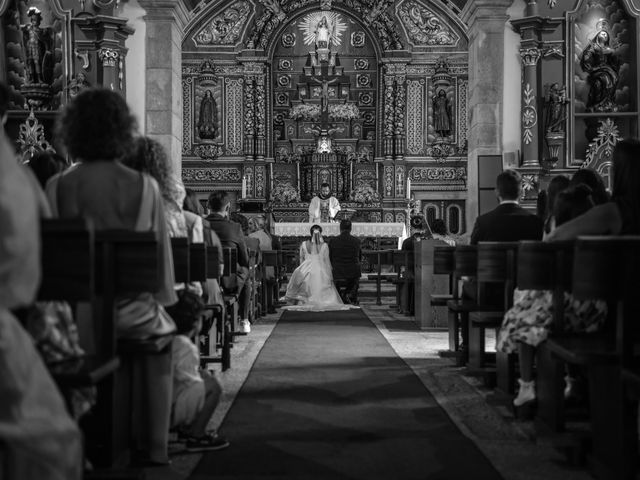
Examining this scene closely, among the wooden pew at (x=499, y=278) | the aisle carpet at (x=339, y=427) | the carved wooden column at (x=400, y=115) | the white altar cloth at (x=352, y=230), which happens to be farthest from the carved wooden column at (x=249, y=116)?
the wooden pew at (x=499, y=278)

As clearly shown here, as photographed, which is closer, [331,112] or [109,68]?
[109,68]

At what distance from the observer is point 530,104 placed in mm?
14383

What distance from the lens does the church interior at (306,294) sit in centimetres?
289

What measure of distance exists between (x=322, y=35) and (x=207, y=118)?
335 cm

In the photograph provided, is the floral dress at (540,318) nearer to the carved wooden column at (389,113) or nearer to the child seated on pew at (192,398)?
the child seated on pew at (192,398)

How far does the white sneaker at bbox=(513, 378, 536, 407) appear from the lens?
5.04m

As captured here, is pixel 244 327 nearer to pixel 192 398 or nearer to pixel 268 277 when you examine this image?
pixel 268 277

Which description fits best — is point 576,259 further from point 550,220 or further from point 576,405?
point 550,220

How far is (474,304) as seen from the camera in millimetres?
6793

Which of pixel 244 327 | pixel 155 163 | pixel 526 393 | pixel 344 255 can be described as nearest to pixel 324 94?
pixel 344 255

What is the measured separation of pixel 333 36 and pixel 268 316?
11.7 metres

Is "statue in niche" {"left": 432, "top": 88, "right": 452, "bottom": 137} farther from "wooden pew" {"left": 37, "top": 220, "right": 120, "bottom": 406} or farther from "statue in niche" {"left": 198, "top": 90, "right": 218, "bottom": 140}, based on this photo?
"wooden pew" {"left": 37, "top": 220, "right": 120, "bottom": 406}

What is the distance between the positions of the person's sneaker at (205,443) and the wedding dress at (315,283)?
30.6 feet

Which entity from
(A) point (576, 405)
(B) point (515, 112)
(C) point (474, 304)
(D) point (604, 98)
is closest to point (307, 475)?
(A) point (576, 405)
